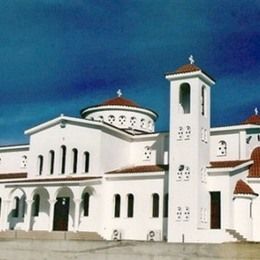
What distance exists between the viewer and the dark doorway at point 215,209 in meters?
36.8

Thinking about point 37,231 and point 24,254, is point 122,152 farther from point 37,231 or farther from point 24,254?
point 24,254

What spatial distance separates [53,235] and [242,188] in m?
13.0

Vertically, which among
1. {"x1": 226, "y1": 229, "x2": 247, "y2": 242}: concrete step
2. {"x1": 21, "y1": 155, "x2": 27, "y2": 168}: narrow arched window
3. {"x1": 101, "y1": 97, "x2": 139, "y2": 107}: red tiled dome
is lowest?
{"x1": 226, "y1": 229, "x2": 247, "y2": 242}: concrete step

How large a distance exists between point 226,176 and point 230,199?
58.8 inches

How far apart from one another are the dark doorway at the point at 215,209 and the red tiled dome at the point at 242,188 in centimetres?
124

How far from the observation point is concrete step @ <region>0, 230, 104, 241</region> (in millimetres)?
37500

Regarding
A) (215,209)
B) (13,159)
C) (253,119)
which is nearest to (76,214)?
(215,209)

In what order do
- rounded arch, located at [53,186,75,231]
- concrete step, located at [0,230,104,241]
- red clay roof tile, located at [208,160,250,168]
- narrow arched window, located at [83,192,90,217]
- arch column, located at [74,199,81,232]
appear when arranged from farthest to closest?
rounded arch, located at [53,186,75,231] → narrow arched window, located at [83,192,90,217] → arch column, located at [74,199,81,232] → concrete step, located at [0,230,104,241] → red clay roof tile, located at [208,160,250,168]

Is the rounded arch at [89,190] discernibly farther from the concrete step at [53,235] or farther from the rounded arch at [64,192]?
the concrete step at [53,235]

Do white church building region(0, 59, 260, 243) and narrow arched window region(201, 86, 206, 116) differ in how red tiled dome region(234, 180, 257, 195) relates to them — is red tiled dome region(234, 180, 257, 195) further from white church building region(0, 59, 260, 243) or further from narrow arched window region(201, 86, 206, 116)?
narrow arched window region(201, 86, 206, 116)

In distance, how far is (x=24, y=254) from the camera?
33.1m

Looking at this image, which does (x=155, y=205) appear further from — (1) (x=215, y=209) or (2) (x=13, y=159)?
(2) (x=13, y=159)

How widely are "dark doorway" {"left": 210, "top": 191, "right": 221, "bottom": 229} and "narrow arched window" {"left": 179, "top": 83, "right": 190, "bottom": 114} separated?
20.0 feet

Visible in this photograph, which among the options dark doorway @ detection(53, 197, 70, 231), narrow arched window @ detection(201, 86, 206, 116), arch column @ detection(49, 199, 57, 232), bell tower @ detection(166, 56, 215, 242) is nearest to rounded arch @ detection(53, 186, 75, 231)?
dark doorway @ detection(53, 197, 70, 231)
